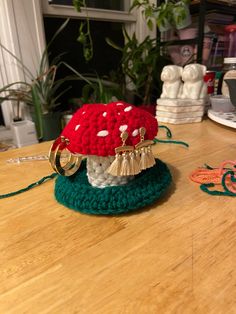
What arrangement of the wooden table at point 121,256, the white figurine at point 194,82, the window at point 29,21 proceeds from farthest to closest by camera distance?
the window at point 29,21
the white figurine at point 194,82
the wooden table at point 121,256

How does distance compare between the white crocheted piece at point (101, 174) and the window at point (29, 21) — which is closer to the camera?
the white crocheted piece at point (101, 174)

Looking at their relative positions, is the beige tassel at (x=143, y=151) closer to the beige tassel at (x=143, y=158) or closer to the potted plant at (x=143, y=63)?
the beige tassel at (x=143, y=158)

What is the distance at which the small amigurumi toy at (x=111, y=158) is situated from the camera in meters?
0.31

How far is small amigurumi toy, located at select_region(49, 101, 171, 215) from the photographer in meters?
0.31

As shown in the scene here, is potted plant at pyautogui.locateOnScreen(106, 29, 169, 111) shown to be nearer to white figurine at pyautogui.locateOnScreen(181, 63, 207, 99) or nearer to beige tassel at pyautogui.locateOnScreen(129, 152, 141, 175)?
white figurine at pyautogui.locateOnScreen(181, 63, 207, 99)

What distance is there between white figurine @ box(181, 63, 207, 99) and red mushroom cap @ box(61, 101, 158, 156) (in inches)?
19.8

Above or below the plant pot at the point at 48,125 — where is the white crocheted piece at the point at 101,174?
above

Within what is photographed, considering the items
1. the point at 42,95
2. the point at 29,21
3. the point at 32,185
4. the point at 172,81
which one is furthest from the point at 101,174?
the point at 29,21

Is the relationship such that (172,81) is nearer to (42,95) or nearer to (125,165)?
(42,95)

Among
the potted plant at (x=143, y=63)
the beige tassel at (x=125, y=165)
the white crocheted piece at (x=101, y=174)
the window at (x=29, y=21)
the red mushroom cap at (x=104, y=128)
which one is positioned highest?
the window at (x=29, y=21)

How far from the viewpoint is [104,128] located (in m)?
0.31

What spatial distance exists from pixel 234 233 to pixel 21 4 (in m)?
1.01

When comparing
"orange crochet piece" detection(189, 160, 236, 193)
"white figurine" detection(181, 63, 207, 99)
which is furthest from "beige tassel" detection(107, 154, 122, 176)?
"white figurine" detection(181, 63, 207, 99)

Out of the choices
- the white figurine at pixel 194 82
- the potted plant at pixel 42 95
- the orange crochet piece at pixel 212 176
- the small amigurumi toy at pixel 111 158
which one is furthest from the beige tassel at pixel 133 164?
the potted plant at pixel 42 95
